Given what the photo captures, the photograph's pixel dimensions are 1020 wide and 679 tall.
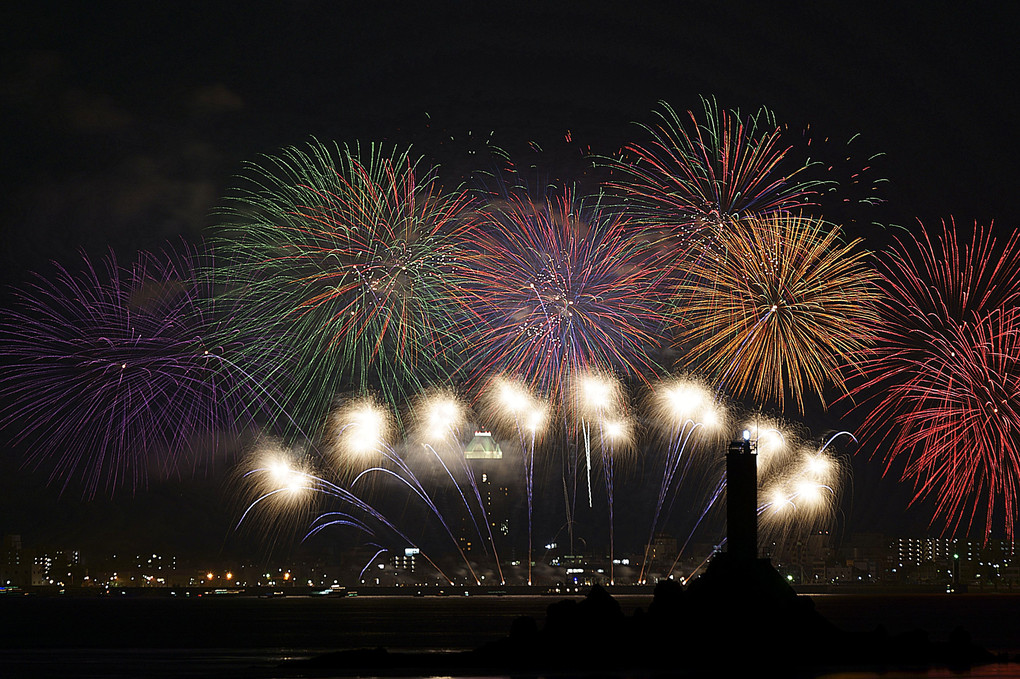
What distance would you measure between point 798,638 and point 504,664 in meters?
17.1

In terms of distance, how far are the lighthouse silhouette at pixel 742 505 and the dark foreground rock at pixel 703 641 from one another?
2.53ft

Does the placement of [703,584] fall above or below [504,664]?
above

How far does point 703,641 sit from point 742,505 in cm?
806

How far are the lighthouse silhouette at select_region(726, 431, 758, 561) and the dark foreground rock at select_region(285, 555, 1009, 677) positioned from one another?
77 cm

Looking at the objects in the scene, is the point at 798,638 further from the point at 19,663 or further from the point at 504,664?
the point at 19,663

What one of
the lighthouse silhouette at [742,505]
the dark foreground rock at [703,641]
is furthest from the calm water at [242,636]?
the lighthouse silhouette at [742,505]

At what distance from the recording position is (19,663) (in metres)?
87.1

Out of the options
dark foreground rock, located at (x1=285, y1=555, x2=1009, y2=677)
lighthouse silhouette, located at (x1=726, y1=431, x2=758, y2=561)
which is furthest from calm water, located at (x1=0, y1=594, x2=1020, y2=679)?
lighthouse silhouette, located at (x1=726, y1=431, x2=758, y2=561)

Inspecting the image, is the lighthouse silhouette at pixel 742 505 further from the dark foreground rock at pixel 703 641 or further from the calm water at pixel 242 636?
the calm water at pixel 242 636


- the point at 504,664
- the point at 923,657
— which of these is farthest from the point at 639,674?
the point at 923,657

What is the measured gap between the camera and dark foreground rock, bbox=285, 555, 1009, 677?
224ft

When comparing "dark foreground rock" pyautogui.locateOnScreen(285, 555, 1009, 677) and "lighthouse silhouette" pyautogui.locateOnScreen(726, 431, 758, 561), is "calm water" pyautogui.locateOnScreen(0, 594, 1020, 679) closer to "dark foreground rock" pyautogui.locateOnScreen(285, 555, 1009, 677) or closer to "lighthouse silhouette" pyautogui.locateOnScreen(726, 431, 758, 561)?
"dark foreground rock" pyautogui.locateOnScreen(285, 555, 1009, 677)

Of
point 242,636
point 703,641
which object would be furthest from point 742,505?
point 242,636

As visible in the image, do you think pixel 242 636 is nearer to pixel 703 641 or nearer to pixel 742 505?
pixel 703 641
